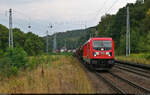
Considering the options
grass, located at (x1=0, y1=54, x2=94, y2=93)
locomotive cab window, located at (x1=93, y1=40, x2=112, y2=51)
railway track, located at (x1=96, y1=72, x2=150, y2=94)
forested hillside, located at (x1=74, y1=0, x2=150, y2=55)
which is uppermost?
forested hillside, located at (x1=74, y1=0, x2=150, y2=55)

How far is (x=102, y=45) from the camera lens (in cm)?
1673

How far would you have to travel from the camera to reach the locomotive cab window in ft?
54.4

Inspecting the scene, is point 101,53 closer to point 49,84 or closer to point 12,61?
point 12,61

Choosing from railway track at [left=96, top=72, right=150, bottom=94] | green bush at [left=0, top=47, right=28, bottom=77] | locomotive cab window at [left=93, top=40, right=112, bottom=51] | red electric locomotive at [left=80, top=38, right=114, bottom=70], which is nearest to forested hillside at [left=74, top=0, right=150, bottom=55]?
locomotive cab window at [left=93, top=40, right=112, bottom=51]

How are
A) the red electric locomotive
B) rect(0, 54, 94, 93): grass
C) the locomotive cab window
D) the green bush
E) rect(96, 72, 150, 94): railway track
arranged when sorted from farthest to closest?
the locomotive cab window → the red electric locomotive → the green bush → rect(96, 72, 150, 94): railway track → rect(0, 54, 94, 93): grass

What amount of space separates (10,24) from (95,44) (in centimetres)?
1595

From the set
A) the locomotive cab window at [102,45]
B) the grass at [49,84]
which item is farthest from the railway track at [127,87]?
the locomotive cab window at [102,45]

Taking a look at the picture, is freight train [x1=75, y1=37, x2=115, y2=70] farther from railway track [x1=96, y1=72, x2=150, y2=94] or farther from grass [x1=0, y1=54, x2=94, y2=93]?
railway track [x1=96, y1=72, x2=150, y2=94]

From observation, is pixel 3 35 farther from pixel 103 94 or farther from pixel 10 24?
pixel 103 94

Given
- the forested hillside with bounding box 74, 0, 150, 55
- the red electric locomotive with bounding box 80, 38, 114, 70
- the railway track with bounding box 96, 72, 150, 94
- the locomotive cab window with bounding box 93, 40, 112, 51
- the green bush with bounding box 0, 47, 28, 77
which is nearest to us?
the railway track with bounding box 96, 72, 150, 94

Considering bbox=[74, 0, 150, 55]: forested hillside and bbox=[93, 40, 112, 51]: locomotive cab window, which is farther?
bbox=[74, 0, 150, 55]: forested hillside

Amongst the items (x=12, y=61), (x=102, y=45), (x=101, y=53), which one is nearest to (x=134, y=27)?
(x=102, y=45)

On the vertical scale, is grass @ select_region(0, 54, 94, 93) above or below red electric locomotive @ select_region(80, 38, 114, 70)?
below

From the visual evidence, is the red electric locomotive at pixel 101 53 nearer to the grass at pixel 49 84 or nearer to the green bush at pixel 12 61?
the grass at pixel 49 84
